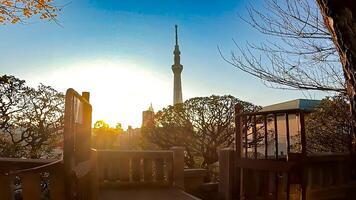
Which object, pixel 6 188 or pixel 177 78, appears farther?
pixel 177 78

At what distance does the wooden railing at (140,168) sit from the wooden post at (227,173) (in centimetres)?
116

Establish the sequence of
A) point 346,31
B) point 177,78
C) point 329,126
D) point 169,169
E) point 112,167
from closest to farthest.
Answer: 1. point 346,31
2. point 112,167
3. point 169,169
4. point 329,126
5. point 177,78

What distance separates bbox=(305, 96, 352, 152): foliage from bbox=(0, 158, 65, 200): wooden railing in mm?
7812

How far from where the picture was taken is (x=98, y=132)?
16016mm

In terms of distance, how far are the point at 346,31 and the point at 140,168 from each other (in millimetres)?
5311

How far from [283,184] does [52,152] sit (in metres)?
8.49

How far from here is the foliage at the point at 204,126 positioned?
13.8 m

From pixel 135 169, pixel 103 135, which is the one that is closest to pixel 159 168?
pixel 135 169

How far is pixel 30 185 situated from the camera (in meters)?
2.78

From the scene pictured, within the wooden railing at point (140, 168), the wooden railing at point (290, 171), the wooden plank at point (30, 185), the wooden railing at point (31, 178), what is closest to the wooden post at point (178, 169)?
the wooden railing at point (140, 168)

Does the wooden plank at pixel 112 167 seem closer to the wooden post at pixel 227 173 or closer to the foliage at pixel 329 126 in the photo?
the wooden post at pixel 227 173

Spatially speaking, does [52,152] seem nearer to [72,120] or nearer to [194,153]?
[194,153]

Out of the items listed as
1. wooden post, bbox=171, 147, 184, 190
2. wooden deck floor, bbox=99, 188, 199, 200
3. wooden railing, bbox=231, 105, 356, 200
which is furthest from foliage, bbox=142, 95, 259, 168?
wooden railing, bbox=231, 105, 356, 200

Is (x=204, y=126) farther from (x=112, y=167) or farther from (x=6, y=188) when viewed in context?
(x=6, y=188)
